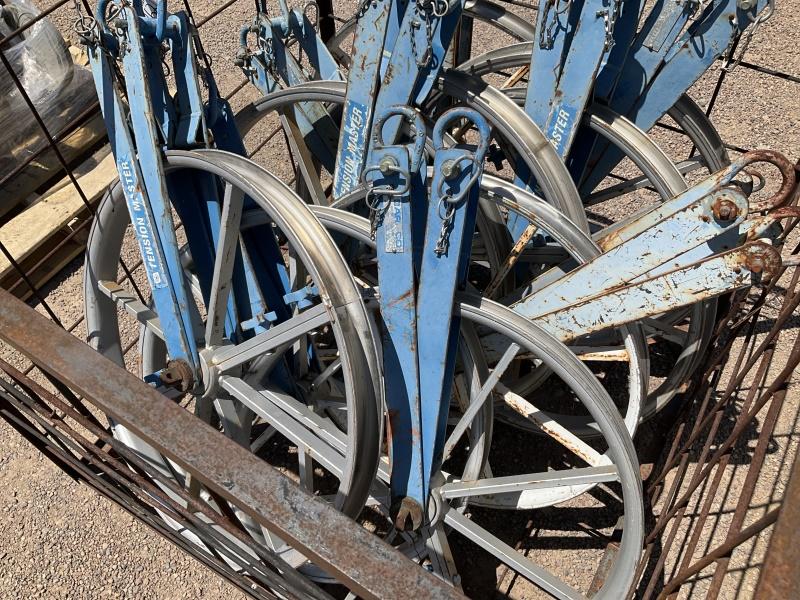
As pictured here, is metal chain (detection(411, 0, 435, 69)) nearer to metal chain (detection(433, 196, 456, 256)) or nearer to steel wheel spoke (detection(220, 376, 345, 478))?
metal chain (detection(433, 196, 456, 256))

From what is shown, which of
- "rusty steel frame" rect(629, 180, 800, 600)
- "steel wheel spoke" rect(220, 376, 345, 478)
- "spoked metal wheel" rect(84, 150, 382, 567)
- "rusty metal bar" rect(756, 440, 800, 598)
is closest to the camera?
"rusty metal bar" rect(756, 440, 800, 598)

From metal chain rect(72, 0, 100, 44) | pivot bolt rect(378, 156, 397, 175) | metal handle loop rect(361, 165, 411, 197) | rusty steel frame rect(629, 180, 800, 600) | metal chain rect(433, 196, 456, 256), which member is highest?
metal chain rect(72, 0, 100, 44)

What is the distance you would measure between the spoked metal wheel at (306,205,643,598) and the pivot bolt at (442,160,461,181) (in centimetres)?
30

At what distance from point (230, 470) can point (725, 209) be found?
1.16 meters

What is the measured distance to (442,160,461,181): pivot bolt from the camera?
1.60 meters

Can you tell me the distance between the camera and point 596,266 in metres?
1.76

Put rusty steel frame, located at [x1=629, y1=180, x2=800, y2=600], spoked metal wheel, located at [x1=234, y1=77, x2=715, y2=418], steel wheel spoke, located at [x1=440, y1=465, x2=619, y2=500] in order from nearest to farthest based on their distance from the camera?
rusty steel frame, located at [x1=629, y1=180, x2=800, y2=600], steel wheel spoke, located at [x1=440, y1=465, x2=619, y2=500], spoked metal wheel, located at [x1=234, y1=77, x2=715, y2=418]

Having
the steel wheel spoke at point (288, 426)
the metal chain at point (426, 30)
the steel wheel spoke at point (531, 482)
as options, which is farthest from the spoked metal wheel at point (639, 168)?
the steel wheel spoke at point (288, 426)

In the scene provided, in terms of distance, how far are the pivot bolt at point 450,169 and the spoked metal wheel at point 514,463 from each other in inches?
12.0

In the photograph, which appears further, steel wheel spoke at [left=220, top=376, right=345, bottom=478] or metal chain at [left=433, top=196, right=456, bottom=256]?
steel wheel spoke at [left=220, top=376, right=345, bottom=478]

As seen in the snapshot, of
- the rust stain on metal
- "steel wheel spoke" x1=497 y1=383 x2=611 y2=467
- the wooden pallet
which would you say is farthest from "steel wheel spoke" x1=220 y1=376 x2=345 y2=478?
the wooden pallet

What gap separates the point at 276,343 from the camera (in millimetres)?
1872

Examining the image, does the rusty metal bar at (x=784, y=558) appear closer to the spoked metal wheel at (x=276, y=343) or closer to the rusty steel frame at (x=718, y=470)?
the rusty steel frame at (x=718, y=470)

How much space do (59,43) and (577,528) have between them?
3.14 meters
